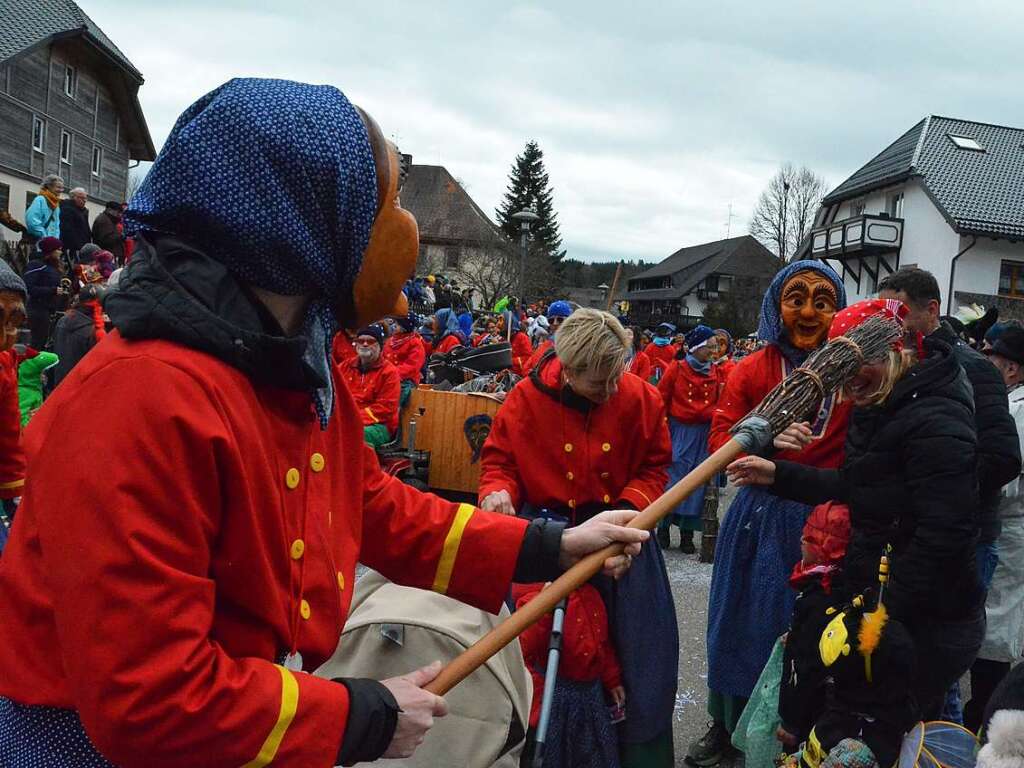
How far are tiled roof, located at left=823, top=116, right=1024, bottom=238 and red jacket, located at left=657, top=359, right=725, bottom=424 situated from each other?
2617 centimetres

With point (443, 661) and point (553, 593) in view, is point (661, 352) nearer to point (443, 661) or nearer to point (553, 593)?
point (443, 661)

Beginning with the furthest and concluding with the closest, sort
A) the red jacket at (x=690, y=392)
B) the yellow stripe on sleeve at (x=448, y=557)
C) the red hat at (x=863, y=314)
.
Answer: the red jacket at (x=690, y=392) → the red hat at (x=863, y=314) → the yellow stripe on sleeve at (x=448, y=557)

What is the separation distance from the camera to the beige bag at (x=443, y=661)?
8.63ft

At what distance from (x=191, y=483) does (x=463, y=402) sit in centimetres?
800

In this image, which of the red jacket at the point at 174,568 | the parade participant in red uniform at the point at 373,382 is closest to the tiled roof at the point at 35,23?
the parade participant in red uniform at the point at 373,382

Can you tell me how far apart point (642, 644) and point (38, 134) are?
110 ft

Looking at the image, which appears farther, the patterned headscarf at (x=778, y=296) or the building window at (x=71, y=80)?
the building window at (x=71, y=80)

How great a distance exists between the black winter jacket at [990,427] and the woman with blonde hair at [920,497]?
2.57ft

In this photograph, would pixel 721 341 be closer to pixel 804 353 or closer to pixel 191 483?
pixel 804 353

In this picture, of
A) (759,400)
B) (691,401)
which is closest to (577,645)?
(759,400)

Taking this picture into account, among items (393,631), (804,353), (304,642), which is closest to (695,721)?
(804,353)

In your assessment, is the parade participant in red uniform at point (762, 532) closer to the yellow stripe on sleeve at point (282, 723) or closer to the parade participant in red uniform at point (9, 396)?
the yellow stripe on sleeve at point (282, 723)

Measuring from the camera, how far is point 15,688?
141 cm

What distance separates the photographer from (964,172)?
1323 inches
